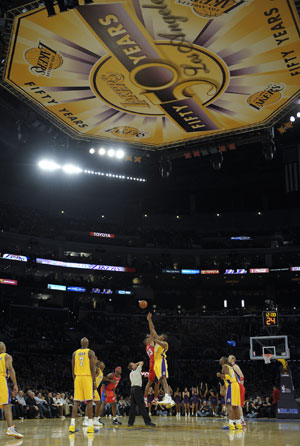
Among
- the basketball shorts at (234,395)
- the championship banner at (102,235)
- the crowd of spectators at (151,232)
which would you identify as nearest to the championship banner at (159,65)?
the basketball shorts at (234,395)

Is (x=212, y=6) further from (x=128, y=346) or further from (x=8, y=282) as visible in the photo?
(x=128, y=346)

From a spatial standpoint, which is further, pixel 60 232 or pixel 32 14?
pixel 60 232

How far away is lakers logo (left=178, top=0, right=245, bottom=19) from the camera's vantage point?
1116 cm

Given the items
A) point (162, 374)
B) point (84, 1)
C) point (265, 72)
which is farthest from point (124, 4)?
point (162, 374)

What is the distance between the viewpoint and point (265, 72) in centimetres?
1381

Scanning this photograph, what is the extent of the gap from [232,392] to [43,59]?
1060cm

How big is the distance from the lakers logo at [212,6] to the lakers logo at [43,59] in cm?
408

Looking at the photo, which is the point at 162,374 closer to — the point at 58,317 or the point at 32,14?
the point at 32,14

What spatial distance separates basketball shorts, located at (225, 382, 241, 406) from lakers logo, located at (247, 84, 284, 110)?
883cm

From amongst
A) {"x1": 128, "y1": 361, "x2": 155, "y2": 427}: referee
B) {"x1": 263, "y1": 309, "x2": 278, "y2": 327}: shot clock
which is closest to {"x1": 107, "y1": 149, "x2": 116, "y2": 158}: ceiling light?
{"x1": 128, "y1": 361, "x2": 155, "y2": 427}: referee

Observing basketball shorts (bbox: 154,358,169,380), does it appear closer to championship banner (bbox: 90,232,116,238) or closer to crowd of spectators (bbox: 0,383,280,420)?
crowd of spectators (bbox: 0,383,280,420)

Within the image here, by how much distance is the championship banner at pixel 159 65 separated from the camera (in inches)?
458

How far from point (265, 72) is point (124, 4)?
16.0ft

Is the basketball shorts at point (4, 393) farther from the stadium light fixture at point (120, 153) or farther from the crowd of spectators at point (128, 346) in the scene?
the crowd of spectators at point (128, 346)
